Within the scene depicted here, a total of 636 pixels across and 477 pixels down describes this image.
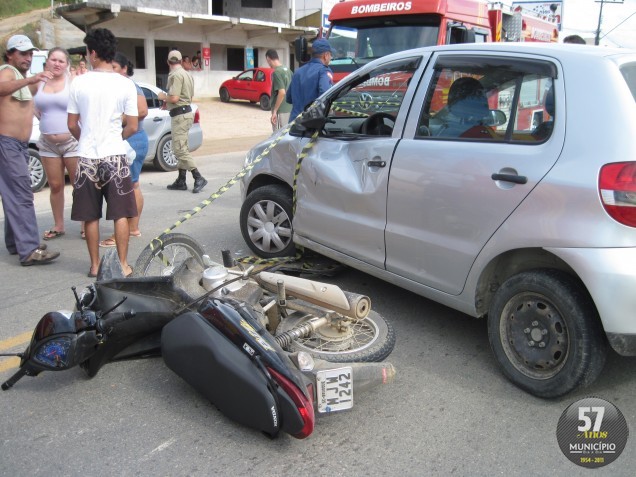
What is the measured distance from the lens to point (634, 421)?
9.82ft

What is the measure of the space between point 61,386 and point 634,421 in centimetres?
301

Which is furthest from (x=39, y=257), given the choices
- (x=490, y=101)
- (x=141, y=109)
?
(x=490, y=101)

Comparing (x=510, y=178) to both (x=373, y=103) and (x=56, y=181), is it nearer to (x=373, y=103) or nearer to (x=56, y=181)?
(x=373, y=103)

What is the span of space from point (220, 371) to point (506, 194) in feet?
5.63

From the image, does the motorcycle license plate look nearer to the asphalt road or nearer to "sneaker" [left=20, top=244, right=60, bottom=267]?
the asphalt road

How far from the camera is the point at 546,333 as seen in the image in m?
3.14

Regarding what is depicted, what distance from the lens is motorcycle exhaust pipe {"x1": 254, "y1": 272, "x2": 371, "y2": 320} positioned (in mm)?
3275

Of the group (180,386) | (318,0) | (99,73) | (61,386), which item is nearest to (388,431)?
(180,386)

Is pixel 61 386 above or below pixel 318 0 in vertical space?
below

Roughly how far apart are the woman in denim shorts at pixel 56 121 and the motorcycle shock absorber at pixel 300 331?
3523 millimetres

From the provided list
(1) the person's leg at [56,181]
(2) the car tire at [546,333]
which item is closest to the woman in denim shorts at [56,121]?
(1) the person's leg at [56,181]

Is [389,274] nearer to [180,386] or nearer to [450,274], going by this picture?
[450,274]

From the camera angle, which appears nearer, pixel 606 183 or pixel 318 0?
pixel 606 183

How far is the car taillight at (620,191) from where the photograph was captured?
2.79 metres
